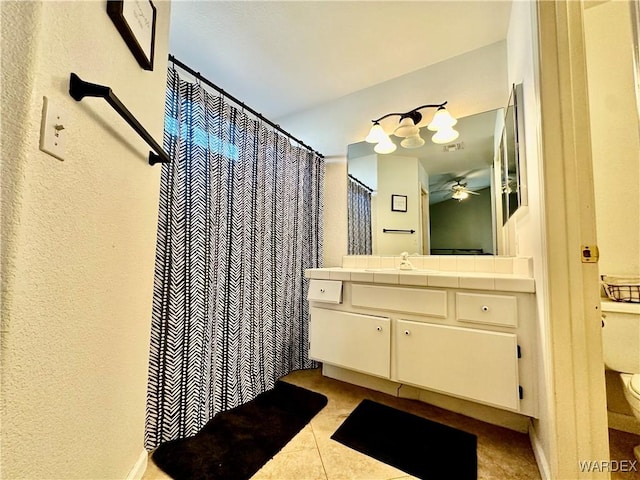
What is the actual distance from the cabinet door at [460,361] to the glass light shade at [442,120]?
1417mm

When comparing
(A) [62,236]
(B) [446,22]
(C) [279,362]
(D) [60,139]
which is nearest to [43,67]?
(D) [60,139]

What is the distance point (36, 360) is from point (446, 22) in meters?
2.43

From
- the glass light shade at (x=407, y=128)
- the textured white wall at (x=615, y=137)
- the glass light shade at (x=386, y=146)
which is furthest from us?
the glass light shade at (x=386, y=146)

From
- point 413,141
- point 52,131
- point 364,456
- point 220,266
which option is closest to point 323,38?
point 413,141

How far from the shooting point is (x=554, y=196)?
3.11 ft

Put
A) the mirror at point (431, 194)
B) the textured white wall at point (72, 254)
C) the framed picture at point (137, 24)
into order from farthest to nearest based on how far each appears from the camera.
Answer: the mirror at point (431, 194) → the framed picture at point (137, 24) → the textured white wall at point (72, 254)

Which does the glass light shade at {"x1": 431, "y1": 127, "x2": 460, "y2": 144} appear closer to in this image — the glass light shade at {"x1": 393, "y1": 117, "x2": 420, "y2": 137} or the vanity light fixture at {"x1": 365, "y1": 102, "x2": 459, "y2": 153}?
the vanity light fixture at {"x1": 365, "y1": 102, "x2": 459, "y2": 153}

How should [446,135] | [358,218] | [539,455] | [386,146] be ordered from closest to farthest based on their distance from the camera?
[539,455], [446,135], [386,146], [358,218]

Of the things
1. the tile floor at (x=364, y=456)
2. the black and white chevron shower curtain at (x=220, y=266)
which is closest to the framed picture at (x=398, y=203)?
the black and white chevron shower curtain at (x=220, y=266)

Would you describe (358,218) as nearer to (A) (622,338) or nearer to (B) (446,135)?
(B) (446,135)

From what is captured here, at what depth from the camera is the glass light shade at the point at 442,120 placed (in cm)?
188

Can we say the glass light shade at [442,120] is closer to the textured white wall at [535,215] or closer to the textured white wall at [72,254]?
the textured white wall at [535,215]

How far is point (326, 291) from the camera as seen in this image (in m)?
1.79

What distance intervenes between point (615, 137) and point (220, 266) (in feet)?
7.83
